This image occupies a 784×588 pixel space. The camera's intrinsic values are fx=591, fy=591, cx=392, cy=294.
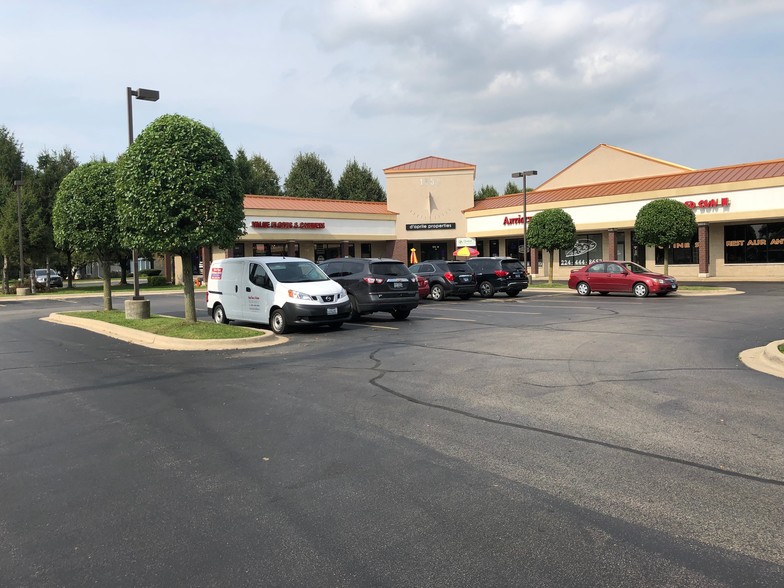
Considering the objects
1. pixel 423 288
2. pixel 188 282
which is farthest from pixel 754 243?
pixel 188 282

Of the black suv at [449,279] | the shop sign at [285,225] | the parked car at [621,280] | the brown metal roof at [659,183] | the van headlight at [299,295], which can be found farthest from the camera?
the shop sign at [285,225]

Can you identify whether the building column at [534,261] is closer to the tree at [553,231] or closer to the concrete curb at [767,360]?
the tree at [553,231]

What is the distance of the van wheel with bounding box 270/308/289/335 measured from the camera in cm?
1406

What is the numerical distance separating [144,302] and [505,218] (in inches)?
1269

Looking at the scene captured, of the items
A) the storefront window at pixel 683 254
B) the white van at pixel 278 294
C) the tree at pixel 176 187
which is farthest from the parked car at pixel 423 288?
the storefront window at pixel 683 254

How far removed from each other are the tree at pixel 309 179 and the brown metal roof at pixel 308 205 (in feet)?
66.2

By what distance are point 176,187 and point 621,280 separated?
18603mm

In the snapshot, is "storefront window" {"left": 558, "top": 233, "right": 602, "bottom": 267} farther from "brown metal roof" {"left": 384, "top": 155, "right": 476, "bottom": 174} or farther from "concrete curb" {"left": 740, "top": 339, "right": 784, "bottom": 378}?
"concrete curb" {"left": 740, "top": 339, "right": 784, "bottom": 378}

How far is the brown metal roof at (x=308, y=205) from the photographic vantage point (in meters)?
43.8

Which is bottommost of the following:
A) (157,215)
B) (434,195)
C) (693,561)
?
(693,561)

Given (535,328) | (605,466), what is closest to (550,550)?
(605,466)

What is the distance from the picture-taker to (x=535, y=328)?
14219 mm

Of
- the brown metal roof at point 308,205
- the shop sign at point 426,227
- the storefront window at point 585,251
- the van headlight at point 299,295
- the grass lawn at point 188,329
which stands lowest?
the grass lawn at point 188,329

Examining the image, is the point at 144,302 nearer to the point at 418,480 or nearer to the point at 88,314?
the point at 88,314
